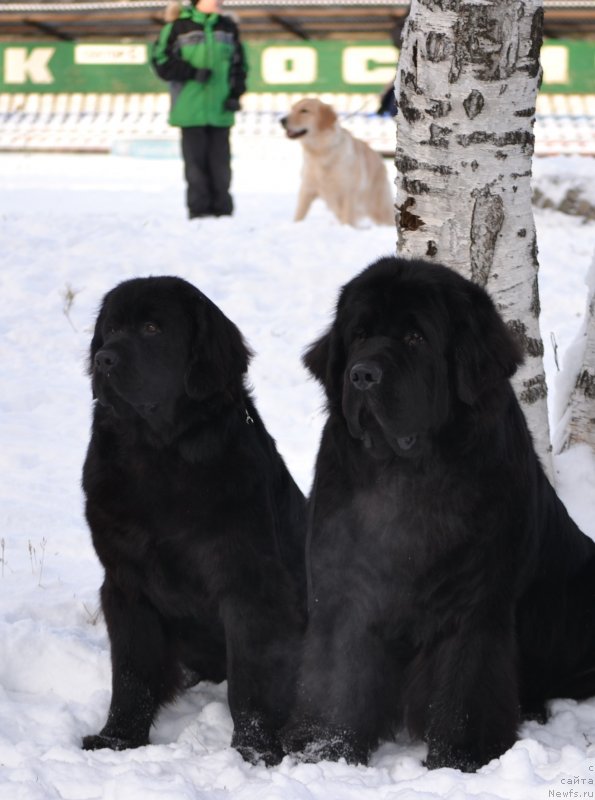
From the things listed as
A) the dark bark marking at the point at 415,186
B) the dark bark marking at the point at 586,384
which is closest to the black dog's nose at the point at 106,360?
the dark bark marking at the point at 415,186

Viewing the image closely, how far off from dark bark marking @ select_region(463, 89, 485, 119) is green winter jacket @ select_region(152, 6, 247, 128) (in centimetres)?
737

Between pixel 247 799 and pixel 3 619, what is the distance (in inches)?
66.7

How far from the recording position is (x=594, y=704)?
3693 millimetres

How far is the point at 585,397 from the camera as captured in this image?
5047 millimetres

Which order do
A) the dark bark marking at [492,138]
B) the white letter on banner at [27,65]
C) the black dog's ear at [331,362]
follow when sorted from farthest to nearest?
the white letter on banner at [27,65]
the dark bark marking at [492,138]
the black dog's ear at [331,362]

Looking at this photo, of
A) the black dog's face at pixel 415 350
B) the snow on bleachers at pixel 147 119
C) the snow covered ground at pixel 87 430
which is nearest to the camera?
the snow covered ground at pixel 87 430

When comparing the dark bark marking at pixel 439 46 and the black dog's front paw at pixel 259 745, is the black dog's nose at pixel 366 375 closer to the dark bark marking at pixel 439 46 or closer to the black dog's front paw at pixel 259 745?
the black dog's front paw at pixel 259 745

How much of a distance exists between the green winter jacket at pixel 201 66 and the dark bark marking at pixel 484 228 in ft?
24.2

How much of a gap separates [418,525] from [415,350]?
489 mm

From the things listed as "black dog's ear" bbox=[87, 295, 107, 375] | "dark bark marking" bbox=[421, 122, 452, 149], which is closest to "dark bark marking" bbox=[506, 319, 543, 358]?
"dark bark marking" bbox=[421, 122, 452, 149]

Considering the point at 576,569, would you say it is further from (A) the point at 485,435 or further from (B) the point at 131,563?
(B) the point at 131,563

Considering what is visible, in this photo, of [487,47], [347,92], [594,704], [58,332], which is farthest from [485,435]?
[347,92]

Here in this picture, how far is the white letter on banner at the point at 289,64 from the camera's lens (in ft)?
63.7

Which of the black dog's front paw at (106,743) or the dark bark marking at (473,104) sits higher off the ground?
the dark bark marking at (473,104)
